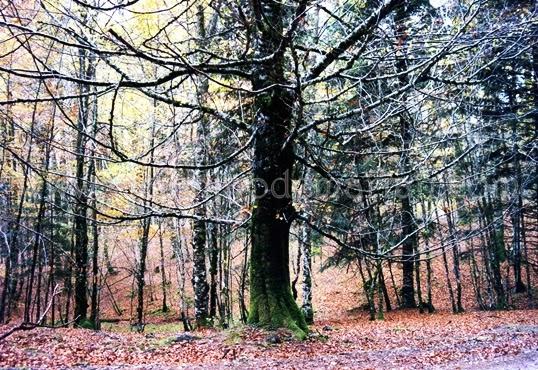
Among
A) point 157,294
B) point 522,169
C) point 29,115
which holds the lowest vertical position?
point 157,294

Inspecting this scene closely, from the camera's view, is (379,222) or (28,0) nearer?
(28,0)

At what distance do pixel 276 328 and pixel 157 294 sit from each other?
22159 mm

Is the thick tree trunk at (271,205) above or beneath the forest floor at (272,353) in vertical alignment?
above

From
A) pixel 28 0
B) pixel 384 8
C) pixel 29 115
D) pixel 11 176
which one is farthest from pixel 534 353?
pixel 11 176

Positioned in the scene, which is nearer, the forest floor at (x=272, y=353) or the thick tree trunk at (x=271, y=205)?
the forest floor at (x=272, y=353)

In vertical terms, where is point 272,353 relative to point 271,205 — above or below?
below

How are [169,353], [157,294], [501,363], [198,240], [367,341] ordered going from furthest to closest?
[157,294] → [198,240] → [367,341] → [169,353] → [501,363]

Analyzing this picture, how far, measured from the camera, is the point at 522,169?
1736 cm

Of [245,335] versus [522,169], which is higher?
[522,169]

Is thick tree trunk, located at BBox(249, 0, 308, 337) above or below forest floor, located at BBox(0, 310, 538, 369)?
above

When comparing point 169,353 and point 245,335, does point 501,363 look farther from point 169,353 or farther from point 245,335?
point 169,353

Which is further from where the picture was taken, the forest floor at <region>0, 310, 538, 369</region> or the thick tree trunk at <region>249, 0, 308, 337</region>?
the thick tree trunk at <region>249, 0, 308, 337</region>

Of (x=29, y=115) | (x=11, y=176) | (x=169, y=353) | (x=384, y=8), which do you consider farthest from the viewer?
(x=11, y=176)

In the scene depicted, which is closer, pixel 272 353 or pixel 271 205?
pixel 272 353
